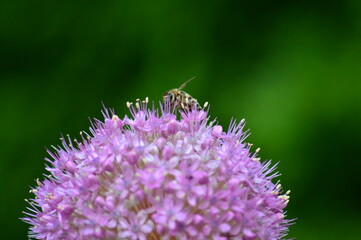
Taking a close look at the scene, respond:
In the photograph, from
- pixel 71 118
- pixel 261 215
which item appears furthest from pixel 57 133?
pixel 261 215

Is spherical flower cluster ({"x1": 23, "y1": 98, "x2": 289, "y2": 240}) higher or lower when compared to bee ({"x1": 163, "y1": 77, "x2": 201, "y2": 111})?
lower

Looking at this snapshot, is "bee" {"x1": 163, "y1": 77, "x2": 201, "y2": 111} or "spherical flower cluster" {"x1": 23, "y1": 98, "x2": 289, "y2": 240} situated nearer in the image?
"spherical flower cluster" {"x1": 23, "y1": 98, "x2": 289, "y2": 240}

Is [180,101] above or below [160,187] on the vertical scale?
above

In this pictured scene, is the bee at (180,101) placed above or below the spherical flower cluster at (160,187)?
above

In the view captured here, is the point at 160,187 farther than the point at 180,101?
No

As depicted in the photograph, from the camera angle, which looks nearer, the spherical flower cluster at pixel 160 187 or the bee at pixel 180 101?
the spherical flower cluster at pixel 160 187

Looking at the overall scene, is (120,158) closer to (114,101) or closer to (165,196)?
(165,196)

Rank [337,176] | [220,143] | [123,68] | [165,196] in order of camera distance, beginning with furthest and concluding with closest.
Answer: [123,68] < [337,176] < [220,143] < [165,196]

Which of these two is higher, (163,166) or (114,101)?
(114,101)
